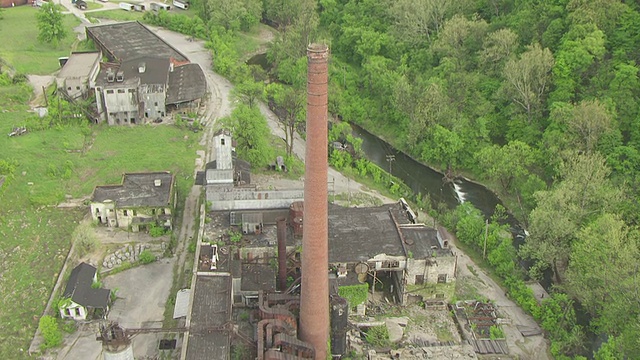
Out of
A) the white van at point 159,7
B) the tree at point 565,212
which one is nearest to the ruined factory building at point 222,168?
the tree at point 565,212

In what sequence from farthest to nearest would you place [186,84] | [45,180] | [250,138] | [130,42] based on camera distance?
[130,42] < [186,84] < [250,138] < [45,180]

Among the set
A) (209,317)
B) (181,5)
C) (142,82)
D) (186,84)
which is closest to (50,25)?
(181,5)

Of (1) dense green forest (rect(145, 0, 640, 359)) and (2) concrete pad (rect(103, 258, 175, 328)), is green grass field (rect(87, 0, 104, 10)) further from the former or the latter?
(2) concrete pad (rect(103, 258, 175, 328))

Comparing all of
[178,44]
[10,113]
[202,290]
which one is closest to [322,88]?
Result: [202,290]

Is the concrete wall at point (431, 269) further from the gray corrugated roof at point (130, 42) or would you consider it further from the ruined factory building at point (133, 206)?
the gray corrugated roof at point (130, 42)

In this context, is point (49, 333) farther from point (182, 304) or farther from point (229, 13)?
point (229, 13)

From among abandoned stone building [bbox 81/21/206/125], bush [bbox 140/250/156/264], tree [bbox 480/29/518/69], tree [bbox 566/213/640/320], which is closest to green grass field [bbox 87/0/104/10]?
abandoned stone building [bbox 81/21/206/125]

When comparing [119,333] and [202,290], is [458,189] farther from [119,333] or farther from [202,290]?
[119,333]
